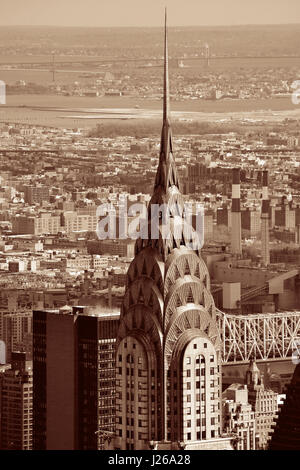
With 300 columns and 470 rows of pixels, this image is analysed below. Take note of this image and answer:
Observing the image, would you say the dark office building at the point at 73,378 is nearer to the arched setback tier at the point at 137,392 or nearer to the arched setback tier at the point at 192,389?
the arched setback tier at the point at 137,392

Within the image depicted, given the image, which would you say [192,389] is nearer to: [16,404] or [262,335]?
[16,404]

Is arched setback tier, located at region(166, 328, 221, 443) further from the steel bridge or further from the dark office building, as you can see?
the steel bridge

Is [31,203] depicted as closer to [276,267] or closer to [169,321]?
[276,267]

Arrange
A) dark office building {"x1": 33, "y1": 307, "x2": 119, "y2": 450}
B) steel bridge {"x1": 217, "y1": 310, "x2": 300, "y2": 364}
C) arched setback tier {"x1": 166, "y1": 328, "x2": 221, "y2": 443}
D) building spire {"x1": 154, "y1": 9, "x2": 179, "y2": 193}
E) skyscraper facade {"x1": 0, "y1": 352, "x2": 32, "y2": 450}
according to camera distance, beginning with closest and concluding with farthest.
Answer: arched setback tier {"x1": 166, "y1": 328, "x2": 221, "y2": 443}
building spire {"x1": 154, "y1": 9, "x2": 179, "y2": 193}
dark office building {"x1": 33, "y1": 307, "x2": 119, "y2": 450}
skyscraper facade {"x1": 0, "y1": 352, "x2": 32, "y2": 450}
steel bridge {"x1": 217, "y1": 310, "x2": 300, "y2": 364}

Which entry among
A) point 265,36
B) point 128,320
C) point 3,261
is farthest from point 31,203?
point 128,320

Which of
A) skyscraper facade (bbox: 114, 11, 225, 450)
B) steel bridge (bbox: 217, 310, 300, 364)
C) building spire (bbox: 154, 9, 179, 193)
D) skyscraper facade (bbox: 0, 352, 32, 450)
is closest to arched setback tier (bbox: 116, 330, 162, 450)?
skyscraper facade (bbox: 114, 11, 225, 450)

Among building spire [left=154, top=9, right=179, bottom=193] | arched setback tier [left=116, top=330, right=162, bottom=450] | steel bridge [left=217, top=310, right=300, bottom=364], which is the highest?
building spire [left=154, top=9, right=179, bottom=193]
